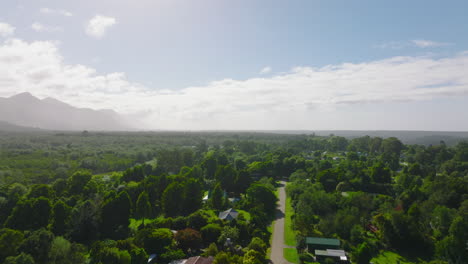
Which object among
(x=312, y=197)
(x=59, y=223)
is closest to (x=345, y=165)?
(x=312, y=197)

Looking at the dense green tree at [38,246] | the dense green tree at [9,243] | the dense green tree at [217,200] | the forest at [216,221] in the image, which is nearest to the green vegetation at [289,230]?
the forest at [216,221]

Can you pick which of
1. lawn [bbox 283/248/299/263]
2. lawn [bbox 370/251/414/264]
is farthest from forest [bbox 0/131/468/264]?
lawn [bbox 283/248/299/263]

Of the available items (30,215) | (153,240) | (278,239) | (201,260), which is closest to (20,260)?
(153,240)

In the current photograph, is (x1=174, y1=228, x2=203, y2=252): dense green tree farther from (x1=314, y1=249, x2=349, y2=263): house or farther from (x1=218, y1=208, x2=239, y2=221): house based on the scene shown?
(x1=314, y1=249, x2=349, y2=263): house

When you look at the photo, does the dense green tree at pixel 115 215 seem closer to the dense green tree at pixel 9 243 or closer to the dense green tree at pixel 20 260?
the dense green tree at pixel 9 243

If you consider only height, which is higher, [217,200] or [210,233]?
[217,200]

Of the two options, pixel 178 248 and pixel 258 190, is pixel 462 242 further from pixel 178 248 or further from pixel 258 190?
pixel 178 248

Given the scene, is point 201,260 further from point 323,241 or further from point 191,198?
point 191,198
